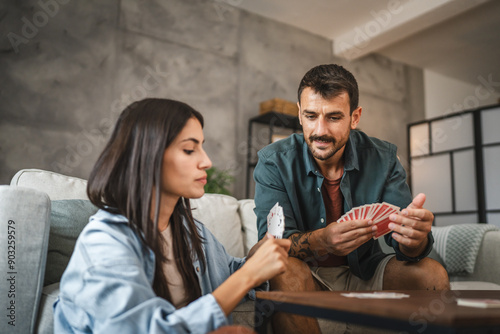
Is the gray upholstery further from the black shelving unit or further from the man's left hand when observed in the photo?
the black shelving unit

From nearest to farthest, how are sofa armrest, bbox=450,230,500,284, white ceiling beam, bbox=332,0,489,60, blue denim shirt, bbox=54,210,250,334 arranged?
blue denim shirt, bbox=54,210,250,334 → sofa armrest, bbox=450,230,500,284 → white ceiling beam, bbox=332,0,489,60

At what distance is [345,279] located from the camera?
1.96 metres

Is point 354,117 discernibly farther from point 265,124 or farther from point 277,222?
point 265,124

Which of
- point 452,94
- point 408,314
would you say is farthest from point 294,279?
point 452,94

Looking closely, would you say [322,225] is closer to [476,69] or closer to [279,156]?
[279,156]

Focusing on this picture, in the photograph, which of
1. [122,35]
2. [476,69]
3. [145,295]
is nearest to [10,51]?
[122,35]

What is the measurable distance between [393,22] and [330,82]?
3.85m

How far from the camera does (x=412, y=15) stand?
501 centimetres

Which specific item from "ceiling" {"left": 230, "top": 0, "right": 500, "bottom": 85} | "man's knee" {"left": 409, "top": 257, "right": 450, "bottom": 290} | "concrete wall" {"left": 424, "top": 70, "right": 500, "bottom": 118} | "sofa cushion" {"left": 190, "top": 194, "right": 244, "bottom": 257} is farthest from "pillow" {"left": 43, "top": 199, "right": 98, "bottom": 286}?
"concrete wall" {"left": 424, "top": 70, "right": 500, "bottom": 118}

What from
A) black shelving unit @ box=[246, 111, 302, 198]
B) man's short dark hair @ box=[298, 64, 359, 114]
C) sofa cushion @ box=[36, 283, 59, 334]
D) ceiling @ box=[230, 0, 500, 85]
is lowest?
sofa cushion @ box=[36, 283, 59, 334]

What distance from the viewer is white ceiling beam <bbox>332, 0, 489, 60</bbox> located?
15.8ft

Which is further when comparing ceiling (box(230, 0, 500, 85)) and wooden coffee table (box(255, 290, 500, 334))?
ceiling (box(230, 0, 500, 85))

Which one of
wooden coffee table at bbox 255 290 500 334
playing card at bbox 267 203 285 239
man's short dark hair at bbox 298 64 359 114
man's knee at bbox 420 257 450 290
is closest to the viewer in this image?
wooden coffee table at bbox 255 290 500 334

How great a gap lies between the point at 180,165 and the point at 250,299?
2.47 feet
